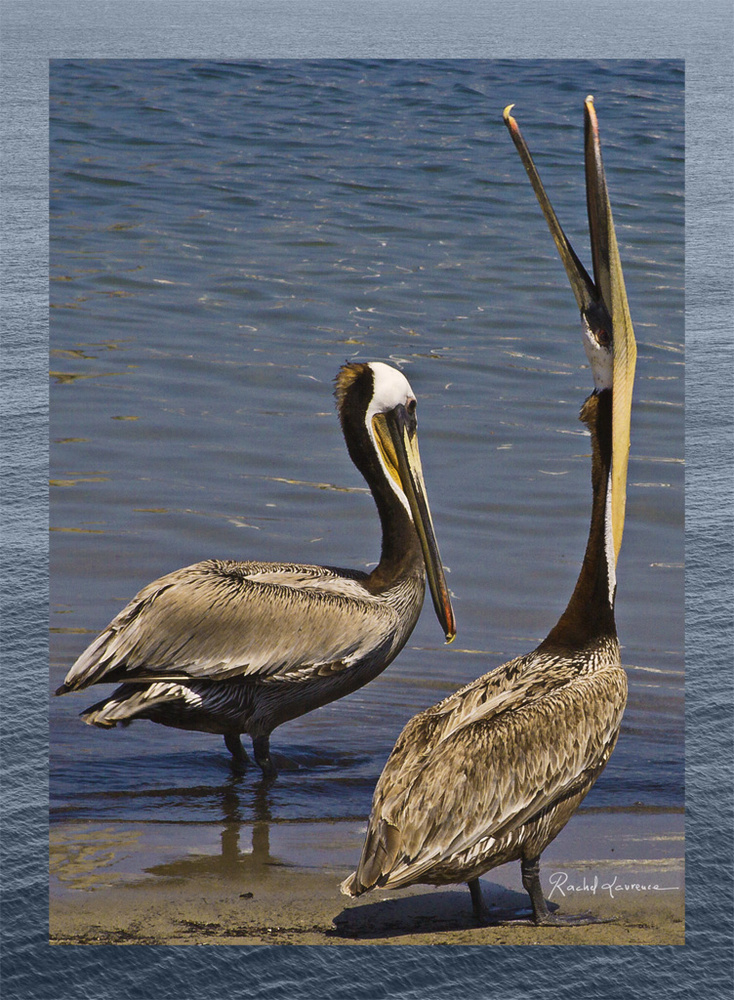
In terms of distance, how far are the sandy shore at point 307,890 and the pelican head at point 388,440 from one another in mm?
1133

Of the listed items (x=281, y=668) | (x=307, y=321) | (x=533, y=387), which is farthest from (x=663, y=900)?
(x=307, y=321)

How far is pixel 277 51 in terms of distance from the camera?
4.16 metres

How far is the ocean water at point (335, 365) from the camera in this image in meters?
4.25

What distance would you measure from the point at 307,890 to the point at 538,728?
32.0 inches

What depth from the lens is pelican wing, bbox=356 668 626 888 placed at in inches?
124

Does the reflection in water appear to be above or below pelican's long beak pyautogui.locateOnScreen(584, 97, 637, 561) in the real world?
below

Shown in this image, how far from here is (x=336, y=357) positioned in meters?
5.33

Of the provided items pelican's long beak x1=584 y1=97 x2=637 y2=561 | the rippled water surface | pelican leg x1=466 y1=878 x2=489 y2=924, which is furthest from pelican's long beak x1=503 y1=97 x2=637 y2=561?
pelican leg x1=466 y1=878 x2=489 y2=924

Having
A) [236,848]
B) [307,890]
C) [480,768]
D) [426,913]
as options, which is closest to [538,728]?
[480,768]

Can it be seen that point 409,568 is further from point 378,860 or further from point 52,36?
point 52,36

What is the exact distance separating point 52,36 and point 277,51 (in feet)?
2.29

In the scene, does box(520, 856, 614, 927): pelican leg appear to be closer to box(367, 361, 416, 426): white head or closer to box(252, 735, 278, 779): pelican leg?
box(252, 735, 278, 779): pelican leg

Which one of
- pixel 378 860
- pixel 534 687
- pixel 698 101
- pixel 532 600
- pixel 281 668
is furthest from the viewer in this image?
pixel 532 600

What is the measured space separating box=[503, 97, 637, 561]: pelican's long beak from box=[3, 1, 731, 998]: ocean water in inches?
16.3
